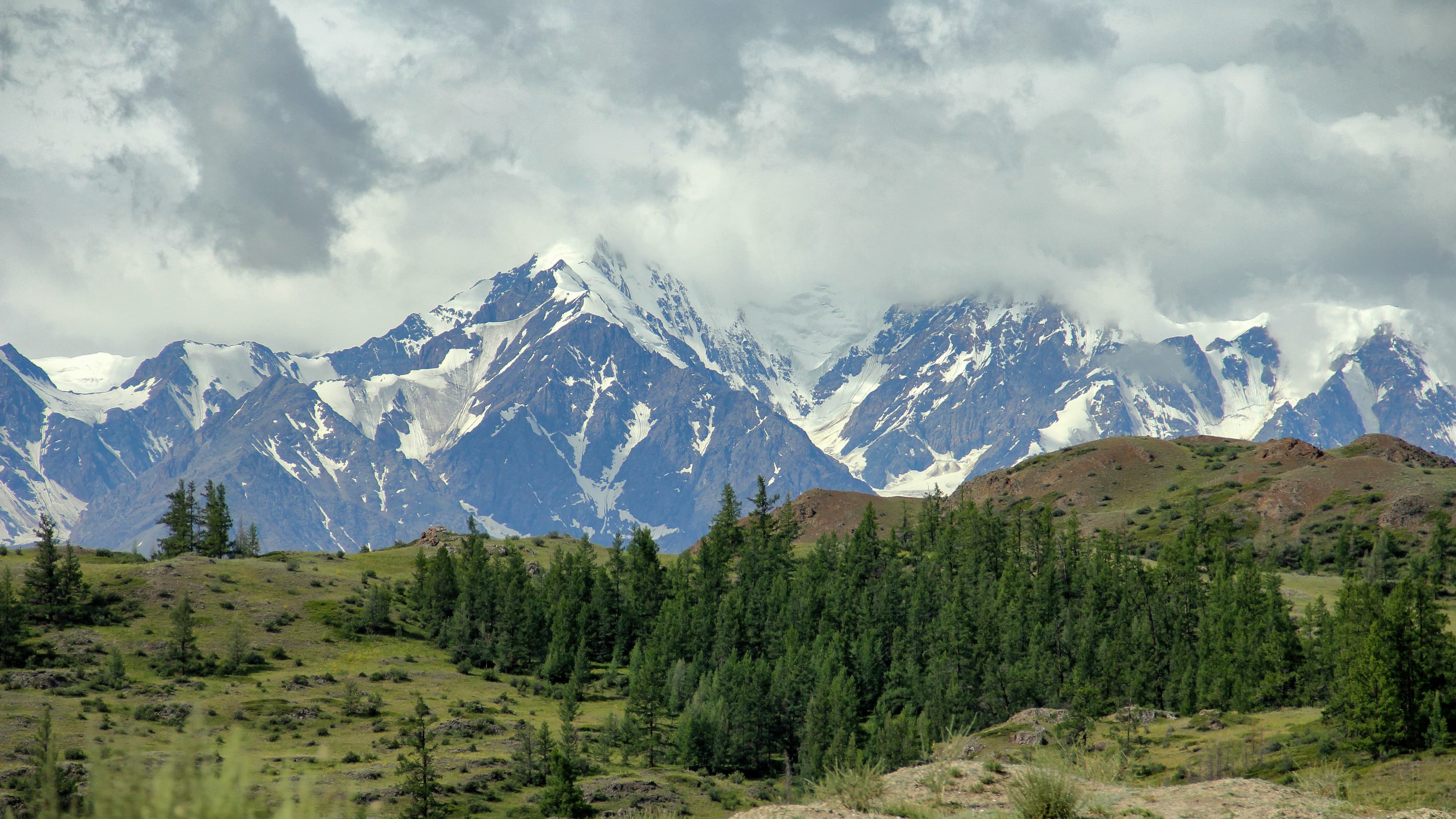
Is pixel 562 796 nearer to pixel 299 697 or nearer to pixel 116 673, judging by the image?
pixel 299 697

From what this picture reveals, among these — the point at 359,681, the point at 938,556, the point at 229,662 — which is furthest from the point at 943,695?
the point at 229,662

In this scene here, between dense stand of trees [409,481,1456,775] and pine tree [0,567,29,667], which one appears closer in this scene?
dense stand of trees [409,481,1456,775]

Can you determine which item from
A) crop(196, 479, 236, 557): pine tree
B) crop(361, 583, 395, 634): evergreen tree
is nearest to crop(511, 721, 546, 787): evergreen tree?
crop(361, 583, 395, 634): evergreen tree

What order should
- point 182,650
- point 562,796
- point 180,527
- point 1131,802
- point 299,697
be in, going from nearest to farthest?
point 1131,802 < point 562,796 < point 299,697 < point 182,650 < point 180,527

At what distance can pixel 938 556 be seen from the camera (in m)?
130

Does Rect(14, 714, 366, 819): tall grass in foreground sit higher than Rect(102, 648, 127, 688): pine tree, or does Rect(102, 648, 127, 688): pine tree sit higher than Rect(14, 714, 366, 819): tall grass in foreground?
Rect(102, 648, 127, 688): pine tree

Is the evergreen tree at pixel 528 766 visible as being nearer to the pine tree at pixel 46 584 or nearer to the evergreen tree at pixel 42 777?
the evergreen tree at pixel 42 777

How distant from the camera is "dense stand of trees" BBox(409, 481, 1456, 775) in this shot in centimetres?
6425

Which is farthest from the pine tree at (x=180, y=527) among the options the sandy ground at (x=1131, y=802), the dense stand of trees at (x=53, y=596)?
the sandy ground at (x=1131, y=802)

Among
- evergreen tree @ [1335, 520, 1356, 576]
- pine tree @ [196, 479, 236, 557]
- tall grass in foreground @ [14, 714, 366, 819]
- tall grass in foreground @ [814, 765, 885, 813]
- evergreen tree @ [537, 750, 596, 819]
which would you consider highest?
pine tree @ [196, 479, 236, 557]

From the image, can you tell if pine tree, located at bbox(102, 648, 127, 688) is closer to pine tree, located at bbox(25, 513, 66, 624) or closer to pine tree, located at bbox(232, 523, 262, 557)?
pine tree, located at bbox(25, 513, 66, 624)

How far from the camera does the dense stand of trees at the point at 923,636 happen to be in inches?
2530

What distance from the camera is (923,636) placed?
357ft

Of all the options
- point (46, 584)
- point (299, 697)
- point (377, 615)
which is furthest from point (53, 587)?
point (299, 697)
